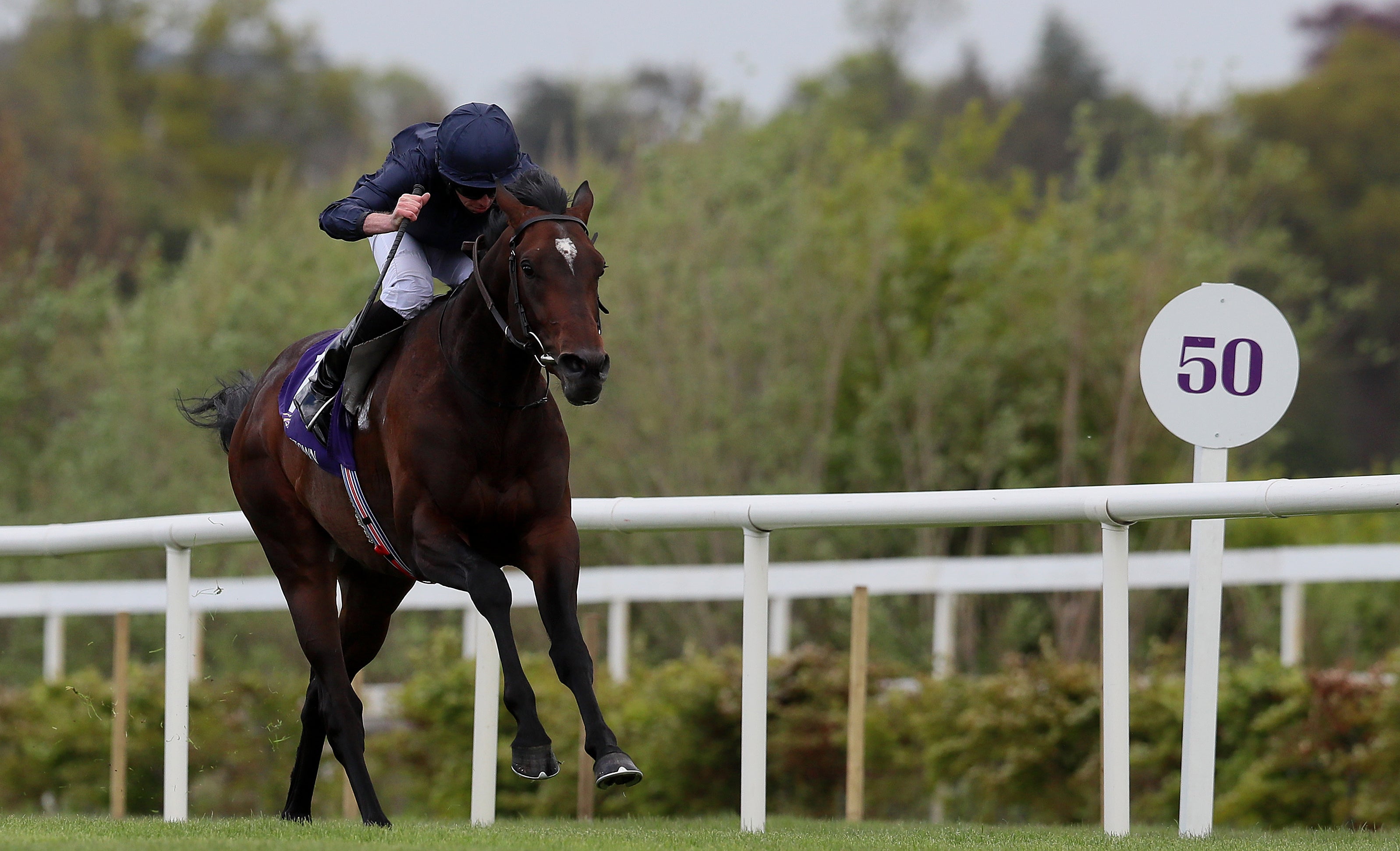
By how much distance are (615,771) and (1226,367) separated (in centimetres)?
207

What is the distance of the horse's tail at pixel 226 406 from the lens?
21.3 feet

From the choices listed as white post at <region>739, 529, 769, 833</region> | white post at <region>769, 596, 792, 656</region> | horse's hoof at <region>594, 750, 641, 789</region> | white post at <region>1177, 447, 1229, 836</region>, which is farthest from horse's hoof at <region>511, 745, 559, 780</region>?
white post at <region>769, 596, 792, 656</region>

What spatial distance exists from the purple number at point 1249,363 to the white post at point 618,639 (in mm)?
5545

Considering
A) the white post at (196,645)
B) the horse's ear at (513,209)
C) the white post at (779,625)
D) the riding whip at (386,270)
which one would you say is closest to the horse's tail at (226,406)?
the white post at (196,645)

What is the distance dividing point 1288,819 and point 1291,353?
2463 mm

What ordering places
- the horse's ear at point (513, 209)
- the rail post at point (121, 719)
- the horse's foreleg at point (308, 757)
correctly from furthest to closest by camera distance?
1. the rail post at point (121, 719)
2. the horse's foreleg at point (308, 757)
3. the horse's ear at point (513, 209)

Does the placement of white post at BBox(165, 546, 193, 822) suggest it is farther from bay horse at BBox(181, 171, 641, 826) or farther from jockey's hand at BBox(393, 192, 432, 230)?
jockey's hand at BBox(393, 192, 432, 230)

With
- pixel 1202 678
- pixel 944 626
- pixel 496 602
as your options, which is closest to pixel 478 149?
pixel 496 602

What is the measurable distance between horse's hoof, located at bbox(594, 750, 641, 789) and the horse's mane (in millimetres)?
1411

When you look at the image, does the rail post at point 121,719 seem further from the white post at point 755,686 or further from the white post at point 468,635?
the white post at point 468,635

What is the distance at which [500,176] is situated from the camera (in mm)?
5203

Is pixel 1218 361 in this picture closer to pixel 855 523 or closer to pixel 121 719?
pixel 855 523

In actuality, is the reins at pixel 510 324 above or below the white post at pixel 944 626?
above

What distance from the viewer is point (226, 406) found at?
655cm
